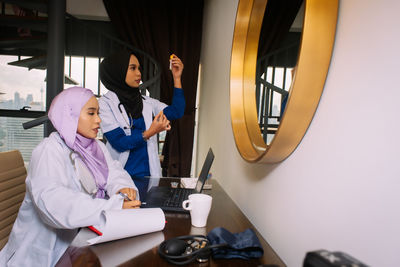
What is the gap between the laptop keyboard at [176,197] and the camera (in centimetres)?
121

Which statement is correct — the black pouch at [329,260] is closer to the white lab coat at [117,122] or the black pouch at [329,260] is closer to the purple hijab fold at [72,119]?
the purple hijab fold at [72,119]

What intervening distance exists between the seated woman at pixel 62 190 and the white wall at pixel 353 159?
0.62 meters

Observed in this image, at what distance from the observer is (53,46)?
288cm

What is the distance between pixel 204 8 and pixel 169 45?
1.96 feet

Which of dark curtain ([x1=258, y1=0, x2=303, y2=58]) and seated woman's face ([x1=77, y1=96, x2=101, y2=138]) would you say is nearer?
dark curtain ([x1=258, y1=0, x2=303, y2=58])

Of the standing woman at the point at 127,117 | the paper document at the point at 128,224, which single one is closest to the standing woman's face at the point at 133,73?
the standing woman at the point at 127,117

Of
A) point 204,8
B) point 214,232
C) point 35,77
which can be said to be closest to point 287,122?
point 214,232

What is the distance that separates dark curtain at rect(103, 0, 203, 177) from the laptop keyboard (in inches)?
79.9

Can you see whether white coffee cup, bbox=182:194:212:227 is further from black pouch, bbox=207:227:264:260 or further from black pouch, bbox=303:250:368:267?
black pouch, bbox=303:250:368:267

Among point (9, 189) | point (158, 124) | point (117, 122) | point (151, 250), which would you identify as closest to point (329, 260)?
point (151, 250)

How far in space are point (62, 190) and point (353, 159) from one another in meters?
0.93

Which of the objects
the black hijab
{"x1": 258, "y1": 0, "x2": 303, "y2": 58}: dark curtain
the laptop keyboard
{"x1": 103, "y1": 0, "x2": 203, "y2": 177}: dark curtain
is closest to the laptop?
the laptop keyboard

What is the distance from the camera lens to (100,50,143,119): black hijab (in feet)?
6.13

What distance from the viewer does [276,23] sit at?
104 centimetres
